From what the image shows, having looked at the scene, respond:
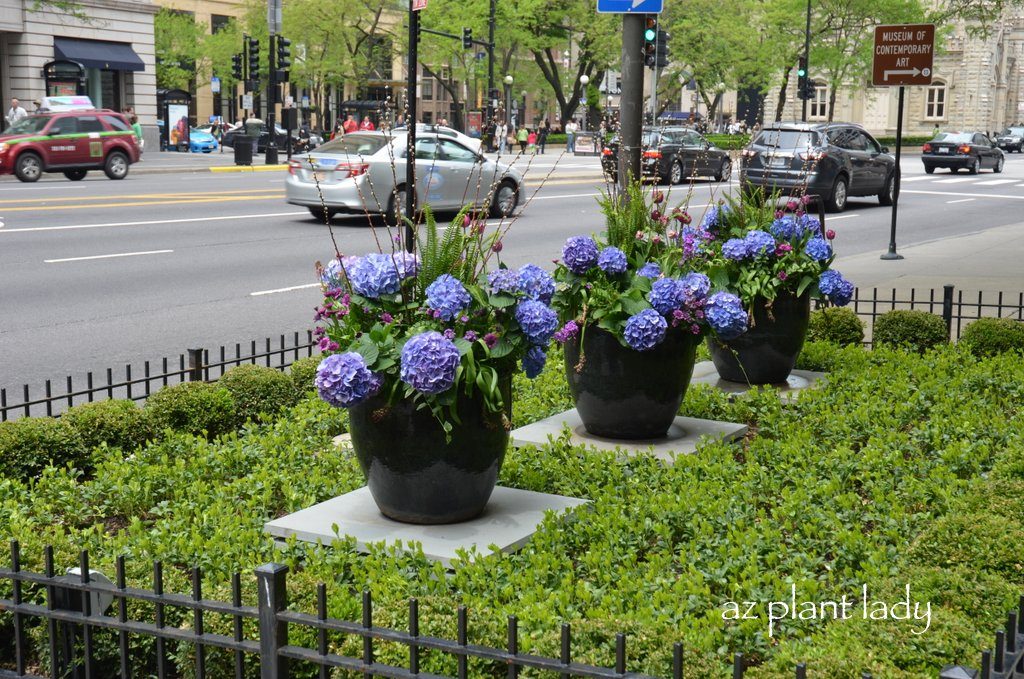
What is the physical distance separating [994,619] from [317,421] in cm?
403

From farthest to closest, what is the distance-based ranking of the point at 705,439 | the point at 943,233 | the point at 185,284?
1. the point at 943,233
2. the point at 185,284
3. the point at 705,439

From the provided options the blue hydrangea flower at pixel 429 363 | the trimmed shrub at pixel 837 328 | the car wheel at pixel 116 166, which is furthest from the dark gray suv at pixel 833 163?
the blue hydrangea flower at pixel 429 363

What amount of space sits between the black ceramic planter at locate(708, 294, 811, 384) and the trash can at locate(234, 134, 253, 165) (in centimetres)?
3371

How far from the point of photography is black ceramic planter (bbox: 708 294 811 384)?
316 inches

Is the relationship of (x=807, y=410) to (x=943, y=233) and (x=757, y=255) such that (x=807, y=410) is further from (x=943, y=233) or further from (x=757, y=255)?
(x=943, y=233)

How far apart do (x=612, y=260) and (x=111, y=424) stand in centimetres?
273

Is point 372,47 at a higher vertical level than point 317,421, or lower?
higher

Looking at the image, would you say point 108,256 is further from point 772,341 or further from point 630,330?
point 630,330

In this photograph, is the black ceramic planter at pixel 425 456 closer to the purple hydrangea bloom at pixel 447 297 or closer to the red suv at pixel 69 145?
the purple hydrangea bloom at pixel 447 297

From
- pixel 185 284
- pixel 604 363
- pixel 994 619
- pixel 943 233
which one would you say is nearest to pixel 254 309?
pixel 185 284

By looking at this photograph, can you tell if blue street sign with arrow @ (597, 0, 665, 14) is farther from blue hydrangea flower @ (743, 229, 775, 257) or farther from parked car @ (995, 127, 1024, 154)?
parked car @ (995, 127, 1024, 154)

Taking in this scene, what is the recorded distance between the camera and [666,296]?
20.7 ft

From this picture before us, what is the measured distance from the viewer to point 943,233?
2153 centimetres

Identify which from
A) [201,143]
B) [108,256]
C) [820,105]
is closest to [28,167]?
[108,256]
